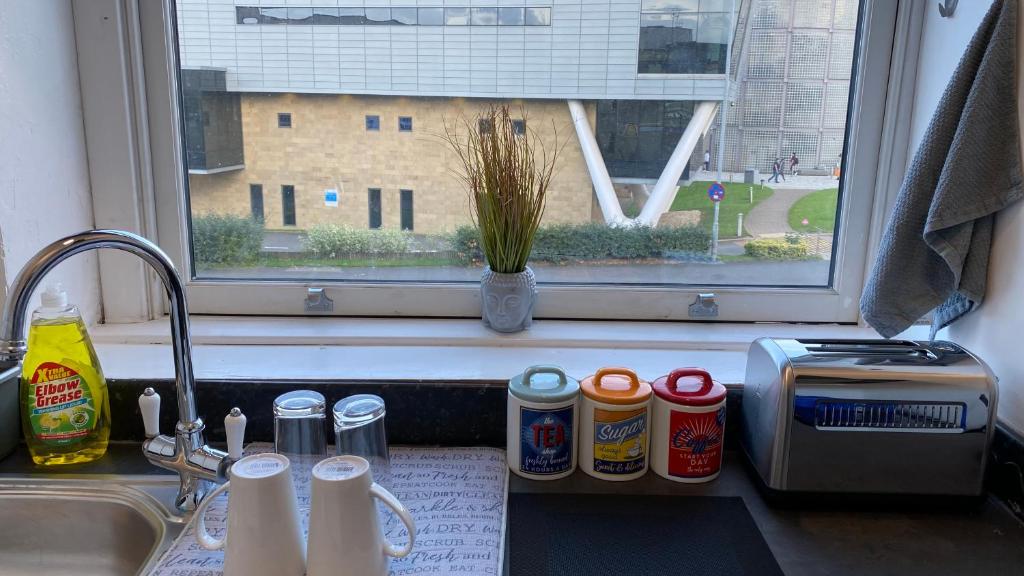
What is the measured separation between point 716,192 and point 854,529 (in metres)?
0.67

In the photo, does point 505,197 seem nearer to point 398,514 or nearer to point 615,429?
point 615,429

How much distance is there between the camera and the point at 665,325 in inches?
57.4

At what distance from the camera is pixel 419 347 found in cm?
134

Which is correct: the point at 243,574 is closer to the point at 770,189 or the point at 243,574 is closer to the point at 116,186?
the point at 116,186

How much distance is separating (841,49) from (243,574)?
1.29m

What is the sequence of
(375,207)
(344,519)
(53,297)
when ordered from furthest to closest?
(375,207), (53,297), (344,519)

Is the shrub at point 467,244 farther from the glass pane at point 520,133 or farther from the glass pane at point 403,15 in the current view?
the glass pane at point 403,15

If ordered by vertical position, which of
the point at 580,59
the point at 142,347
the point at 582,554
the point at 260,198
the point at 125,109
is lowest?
the point at 582,554

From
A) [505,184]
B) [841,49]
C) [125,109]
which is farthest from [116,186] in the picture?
[841,49]

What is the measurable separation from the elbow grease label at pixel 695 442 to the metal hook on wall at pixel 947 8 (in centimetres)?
75

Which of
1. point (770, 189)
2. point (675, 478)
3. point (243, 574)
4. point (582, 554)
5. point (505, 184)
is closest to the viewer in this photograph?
point (243, 574)

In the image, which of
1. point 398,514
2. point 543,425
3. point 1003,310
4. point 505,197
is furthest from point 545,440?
point 1003,310

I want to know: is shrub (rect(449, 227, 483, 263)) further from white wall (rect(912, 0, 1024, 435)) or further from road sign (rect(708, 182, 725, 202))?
white wall (rect(912, 0, 1024, 435))

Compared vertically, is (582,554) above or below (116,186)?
below
